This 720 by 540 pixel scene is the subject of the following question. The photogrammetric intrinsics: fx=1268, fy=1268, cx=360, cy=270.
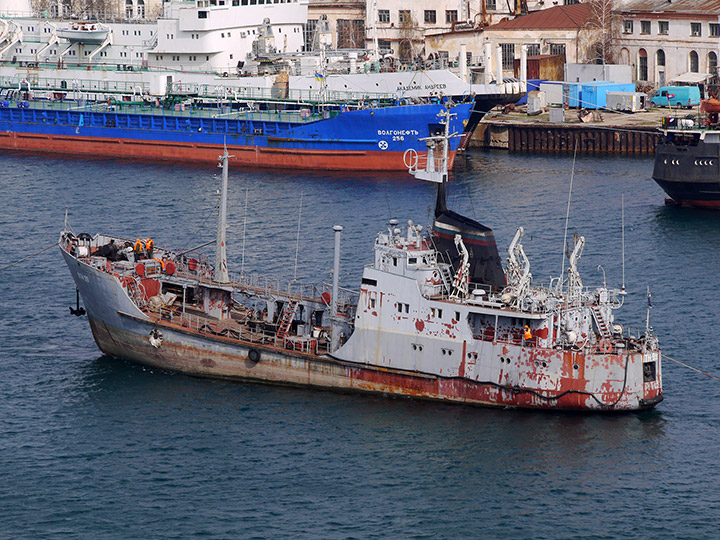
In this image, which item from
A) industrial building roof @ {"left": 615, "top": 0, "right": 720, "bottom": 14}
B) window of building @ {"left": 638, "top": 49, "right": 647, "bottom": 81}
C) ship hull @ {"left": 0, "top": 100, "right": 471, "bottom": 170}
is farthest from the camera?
window of building @ {"left": 638, "top": 49, "right": 647, "bottom": 81}

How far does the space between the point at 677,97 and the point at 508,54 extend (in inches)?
684

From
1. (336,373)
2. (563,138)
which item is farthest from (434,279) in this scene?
(563,138)

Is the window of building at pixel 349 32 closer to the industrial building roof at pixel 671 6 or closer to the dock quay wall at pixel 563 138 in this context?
the dock quay wall at pixel 563 138

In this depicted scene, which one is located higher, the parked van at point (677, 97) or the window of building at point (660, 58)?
the window of building at point (660, 58)

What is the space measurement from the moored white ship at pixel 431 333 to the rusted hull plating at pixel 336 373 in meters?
0.05

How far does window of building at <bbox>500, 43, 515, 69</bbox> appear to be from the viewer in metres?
109

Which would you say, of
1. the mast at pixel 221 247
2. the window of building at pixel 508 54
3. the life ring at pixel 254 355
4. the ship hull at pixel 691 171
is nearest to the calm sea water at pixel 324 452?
the life ring at pixel 254 355

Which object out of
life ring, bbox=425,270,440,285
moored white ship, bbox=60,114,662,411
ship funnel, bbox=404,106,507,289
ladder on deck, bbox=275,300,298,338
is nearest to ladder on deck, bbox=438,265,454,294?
moored white ship, bbox=60,114,662,411

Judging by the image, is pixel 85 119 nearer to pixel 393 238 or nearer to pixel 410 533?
pixel 393 238

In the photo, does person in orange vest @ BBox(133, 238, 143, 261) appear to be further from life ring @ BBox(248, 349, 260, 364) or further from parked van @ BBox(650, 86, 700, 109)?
parked van @ BBox(650, 86, 700, 109)

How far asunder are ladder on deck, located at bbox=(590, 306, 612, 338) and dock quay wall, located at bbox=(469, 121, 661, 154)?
5042 cm

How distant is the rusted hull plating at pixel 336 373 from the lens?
131 ft

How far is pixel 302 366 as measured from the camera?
43188 millimetres

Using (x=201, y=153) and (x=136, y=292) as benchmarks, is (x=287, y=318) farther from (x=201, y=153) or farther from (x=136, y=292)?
(x=201, y=153)
